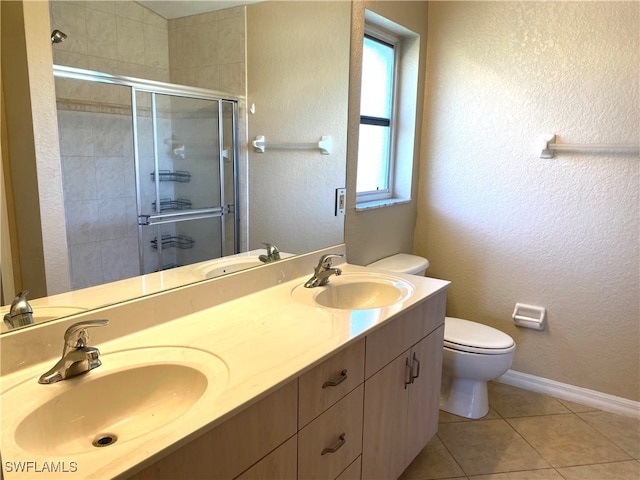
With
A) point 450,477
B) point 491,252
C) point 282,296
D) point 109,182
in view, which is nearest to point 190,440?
point 109,182

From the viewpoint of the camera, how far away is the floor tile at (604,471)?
2.02 m

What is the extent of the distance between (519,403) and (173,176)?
221 cm

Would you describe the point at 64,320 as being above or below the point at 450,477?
above

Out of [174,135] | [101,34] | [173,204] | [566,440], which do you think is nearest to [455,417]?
[566,440]

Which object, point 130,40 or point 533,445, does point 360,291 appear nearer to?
point 533,445

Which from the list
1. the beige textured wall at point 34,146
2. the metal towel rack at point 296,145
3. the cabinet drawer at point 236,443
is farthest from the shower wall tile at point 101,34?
the cabinet drawer at point 236,443

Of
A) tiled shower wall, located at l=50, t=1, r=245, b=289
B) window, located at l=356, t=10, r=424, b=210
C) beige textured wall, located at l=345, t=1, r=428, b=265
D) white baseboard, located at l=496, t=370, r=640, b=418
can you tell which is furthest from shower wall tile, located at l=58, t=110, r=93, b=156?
white baseboard, located at l=496, t=370, r=640, b=418

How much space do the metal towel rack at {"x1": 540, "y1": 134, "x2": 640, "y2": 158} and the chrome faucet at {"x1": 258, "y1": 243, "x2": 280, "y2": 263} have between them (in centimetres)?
153

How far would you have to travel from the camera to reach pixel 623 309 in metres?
2.41

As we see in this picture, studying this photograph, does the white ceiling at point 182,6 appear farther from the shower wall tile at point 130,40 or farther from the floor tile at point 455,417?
the floor tile at point 455,417

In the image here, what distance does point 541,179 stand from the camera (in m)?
2.53

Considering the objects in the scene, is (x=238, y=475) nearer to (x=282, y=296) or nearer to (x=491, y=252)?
(x=282, y=296)

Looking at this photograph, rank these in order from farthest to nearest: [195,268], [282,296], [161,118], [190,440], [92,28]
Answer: [282,296] → [195,268] → [161,118] → [92,28] → [190,440]

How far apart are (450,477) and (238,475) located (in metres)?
1.32
